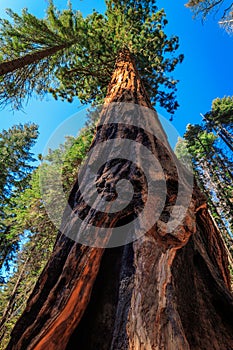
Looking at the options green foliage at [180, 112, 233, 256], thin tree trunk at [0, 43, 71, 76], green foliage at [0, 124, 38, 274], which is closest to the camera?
thin tree trunk at [0, 43, 71, 76]

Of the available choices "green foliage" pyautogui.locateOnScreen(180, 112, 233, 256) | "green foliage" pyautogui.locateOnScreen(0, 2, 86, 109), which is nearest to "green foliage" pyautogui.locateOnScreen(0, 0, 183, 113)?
"green foliage" pyautogui.locateOnScreen(0, 2, 86, 109)

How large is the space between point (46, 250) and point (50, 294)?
706 centimetres

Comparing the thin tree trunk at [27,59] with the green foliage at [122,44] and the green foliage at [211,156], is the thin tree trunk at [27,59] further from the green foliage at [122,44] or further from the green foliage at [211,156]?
the green foliage at [211,156]

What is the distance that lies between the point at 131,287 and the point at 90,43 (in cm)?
765

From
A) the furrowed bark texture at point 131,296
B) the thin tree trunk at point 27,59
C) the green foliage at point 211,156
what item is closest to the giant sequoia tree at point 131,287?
the furrowed bark texture at point 131,296

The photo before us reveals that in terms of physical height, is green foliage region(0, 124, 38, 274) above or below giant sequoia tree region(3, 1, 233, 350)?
above

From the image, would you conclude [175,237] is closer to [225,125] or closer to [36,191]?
[36,191]

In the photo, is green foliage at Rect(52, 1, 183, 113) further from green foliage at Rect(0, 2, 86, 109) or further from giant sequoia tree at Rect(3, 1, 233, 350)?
giant sequoia tree at Rect(3, 1, 233, 350)

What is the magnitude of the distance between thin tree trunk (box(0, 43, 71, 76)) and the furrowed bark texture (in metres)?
5.19

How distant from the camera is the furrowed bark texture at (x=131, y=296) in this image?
1.16 m

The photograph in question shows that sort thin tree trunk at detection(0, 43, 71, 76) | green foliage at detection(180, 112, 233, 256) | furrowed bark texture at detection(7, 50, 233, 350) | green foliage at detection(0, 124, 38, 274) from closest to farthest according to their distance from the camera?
furrowed bark texture at detection(7, 50, 233, 350) → thin tree trunk at detection(0, 43, 71, 76) → green foliage at detection(0, 124, 38, 274) → green foliage at detection(180, 112, 233, 256)

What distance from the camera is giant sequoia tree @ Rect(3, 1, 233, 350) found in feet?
3.90

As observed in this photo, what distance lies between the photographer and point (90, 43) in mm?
6953

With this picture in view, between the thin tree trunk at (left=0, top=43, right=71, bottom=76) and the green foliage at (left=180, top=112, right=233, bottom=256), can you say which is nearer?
the thin tree trunk at (left=0, top=43, right=71, bottom=76)
